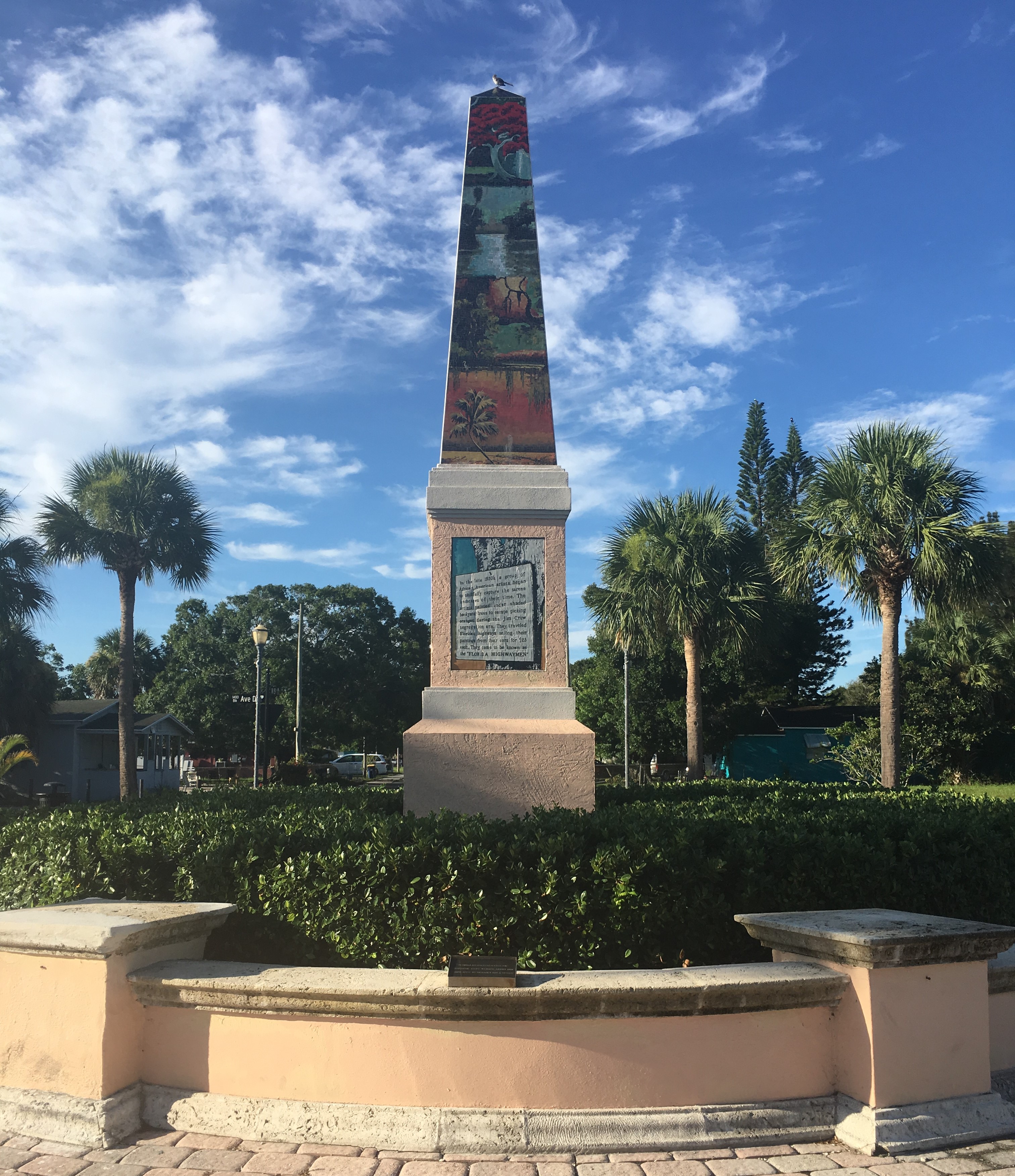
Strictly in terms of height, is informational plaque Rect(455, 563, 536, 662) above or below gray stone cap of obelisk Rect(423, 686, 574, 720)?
above

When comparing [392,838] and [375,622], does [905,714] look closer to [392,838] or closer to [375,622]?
[375,622]

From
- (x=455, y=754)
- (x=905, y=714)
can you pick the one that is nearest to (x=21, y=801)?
(x=455, y=754)

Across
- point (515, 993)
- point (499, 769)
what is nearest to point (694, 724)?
point (499, 769)

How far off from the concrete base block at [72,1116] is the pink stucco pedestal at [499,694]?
354 centimetres

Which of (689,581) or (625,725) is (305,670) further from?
(689,581)

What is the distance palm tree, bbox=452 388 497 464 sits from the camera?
8555 millimetres

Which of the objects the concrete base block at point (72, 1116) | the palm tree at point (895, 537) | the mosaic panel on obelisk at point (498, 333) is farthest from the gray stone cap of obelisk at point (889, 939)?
the palm tree at point (895, 537)

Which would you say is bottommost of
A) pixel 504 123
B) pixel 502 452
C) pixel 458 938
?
pixel 458 938

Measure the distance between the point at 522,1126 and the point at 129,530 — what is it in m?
23.3

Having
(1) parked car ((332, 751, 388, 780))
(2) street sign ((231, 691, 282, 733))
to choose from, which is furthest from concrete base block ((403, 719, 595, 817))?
(1) parked car ((332, 751, 388, 780))

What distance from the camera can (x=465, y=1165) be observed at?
3.30 metres

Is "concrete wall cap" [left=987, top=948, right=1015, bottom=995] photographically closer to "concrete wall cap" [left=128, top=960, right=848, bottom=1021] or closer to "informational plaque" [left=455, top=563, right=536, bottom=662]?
"concrete wall cap" [left=128, top=960, right=848, bottom=1021]

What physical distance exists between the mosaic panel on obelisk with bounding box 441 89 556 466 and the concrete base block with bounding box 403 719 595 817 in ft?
8.61

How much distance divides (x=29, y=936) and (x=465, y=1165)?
2014 mm
